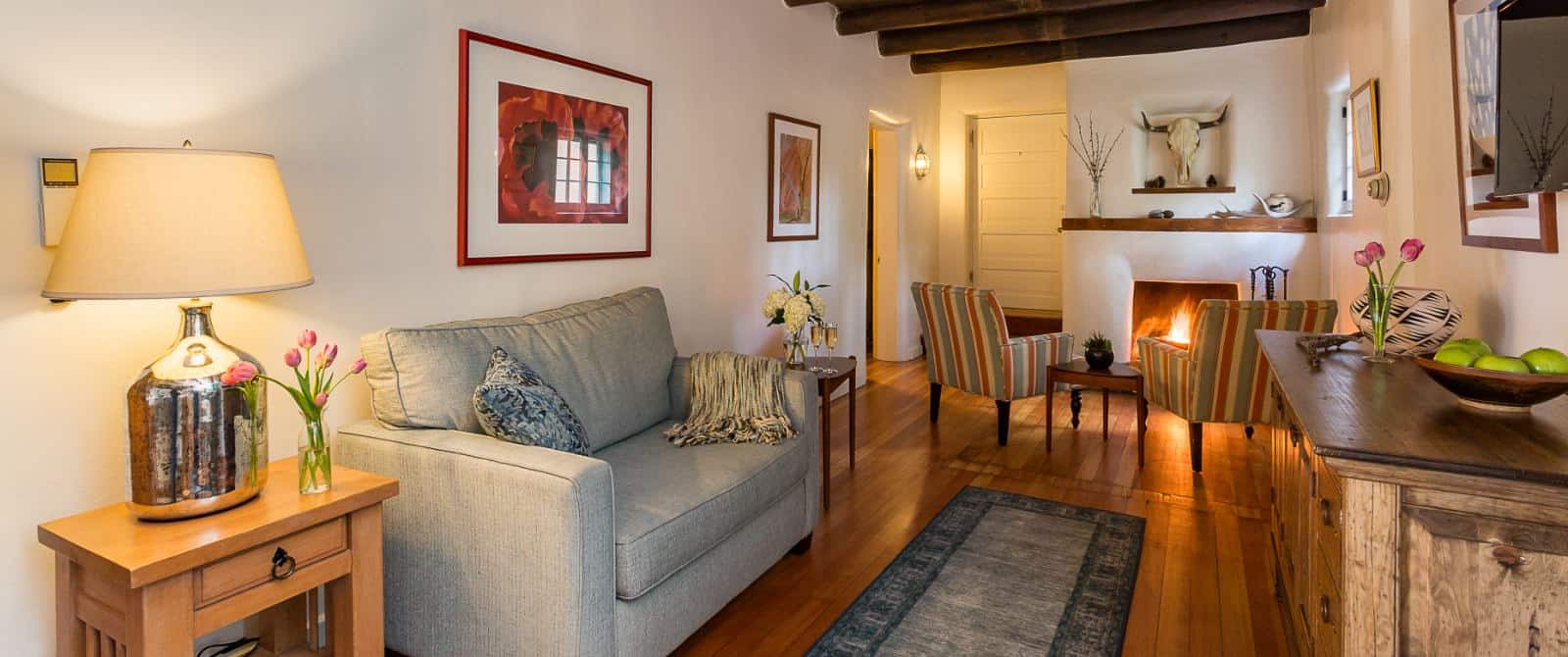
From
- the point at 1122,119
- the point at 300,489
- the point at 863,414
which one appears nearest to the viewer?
the point at 300,489

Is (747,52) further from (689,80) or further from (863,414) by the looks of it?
(863,414)

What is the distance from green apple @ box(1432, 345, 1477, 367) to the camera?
64.9 inches

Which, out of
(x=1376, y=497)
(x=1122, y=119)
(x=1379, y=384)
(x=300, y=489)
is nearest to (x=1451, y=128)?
(x=1379, y=384)

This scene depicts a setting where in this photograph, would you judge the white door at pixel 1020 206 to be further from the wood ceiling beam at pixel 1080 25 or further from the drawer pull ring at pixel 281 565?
the drawer pull ring at pixel 281 565

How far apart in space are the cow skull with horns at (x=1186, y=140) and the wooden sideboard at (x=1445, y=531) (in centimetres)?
481

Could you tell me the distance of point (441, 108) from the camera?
2.66 m

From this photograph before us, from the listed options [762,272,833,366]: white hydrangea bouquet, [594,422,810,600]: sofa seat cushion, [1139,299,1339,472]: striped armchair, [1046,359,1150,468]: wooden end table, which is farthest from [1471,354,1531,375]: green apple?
[1046,359,1150,468]: wooden end table

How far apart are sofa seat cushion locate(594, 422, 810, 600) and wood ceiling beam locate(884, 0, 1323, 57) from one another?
3.98 metres

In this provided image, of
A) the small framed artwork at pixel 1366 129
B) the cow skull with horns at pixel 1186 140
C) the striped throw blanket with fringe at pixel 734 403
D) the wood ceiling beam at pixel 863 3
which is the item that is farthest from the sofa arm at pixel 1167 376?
the wood ceiling beam at pixel 863 3

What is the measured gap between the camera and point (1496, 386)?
1.55 meters

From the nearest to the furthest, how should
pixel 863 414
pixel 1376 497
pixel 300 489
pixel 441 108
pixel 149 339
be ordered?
pixel 1376 497 → pixel 300 489 → pixel 149 339 → pixel 441 108 → pixel 863 414

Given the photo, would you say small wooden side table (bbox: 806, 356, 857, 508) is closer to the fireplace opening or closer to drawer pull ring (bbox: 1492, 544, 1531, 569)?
drawer pull ring (bbox: 1492, 544, 1531, 569)

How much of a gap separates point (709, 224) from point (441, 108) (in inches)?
64.4

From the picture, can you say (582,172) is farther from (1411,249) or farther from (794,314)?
(1411,249)
